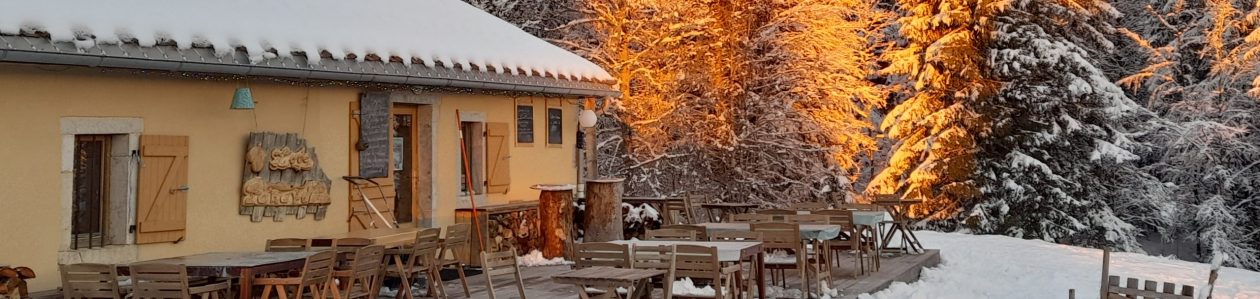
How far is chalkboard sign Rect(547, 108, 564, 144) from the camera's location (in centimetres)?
1491

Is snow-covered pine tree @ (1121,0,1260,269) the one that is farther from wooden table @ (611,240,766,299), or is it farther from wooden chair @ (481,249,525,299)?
wooden table @ (611,240,766,299)

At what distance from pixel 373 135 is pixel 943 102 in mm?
13844

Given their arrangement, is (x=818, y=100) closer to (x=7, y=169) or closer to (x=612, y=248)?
(x=612, y=248)

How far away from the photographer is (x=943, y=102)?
22906 millimetres

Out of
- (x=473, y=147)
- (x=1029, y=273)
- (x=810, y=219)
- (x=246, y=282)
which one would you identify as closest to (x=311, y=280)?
(x=246, y=282)

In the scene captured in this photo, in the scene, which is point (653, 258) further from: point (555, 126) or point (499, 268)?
point (555, 126)

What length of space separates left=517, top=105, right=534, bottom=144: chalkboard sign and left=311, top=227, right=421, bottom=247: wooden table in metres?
3.17

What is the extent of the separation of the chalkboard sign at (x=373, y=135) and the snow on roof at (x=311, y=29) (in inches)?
22.5

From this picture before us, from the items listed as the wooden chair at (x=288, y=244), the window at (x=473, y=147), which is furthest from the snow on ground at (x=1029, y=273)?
the wooden chair at (x=288, y=244)

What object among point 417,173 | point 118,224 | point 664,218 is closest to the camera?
point 118,224

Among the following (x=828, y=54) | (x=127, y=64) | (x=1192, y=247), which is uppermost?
(x=828, y=54)

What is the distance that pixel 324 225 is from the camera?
1131 centimetres

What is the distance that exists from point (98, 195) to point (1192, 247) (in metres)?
25.0

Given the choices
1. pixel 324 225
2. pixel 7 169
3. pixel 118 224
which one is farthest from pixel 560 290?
pixel 7 169
